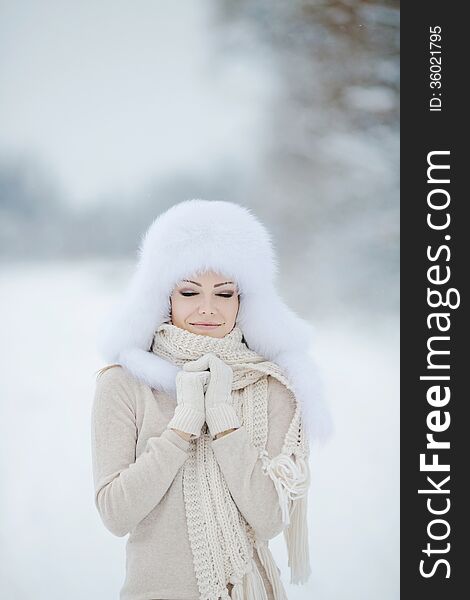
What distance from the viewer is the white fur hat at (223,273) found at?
1801 mm

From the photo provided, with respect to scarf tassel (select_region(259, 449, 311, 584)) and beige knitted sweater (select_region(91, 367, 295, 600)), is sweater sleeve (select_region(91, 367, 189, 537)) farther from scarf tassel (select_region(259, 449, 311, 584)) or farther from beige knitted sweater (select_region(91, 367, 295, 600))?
scarf tassel (select_region(259, 449, 311, 584))

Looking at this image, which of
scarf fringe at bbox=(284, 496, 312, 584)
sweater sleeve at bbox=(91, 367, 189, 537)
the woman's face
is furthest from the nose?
scarf fringe at bbox=(284, 496, 312, 584)

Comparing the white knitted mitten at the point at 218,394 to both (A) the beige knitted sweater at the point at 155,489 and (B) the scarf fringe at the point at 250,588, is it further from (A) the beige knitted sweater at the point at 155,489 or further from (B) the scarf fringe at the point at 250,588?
(B) the scarf fringe at the point at 250,588

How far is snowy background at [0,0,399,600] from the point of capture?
2.52 m

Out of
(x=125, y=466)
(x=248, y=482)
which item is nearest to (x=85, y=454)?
(x=125, y=466)

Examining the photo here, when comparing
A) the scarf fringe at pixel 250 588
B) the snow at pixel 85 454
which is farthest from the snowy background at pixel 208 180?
the scarf fringe at pixel 250 588

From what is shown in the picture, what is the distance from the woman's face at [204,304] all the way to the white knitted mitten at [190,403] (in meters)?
0.13

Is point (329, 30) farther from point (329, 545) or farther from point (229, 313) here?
point (329, 545)

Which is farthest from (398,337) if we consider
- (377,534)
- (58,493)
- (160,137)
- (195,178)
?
(58,493)

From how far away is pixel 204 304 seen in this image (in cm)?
183

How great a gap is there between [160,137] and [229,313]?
90cm

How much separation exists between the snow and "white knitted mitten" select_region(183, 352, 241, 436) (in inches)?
32.1

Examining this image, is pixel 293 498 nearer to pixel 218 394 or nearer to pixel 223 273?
pixel 218 394

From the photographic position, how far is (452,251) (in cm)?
234
